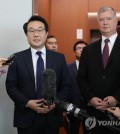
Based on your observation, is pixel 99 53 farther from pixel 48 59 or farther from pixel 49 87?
pixel 49 87

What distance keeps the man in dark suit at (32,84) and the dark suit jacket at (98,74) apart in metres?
0.20

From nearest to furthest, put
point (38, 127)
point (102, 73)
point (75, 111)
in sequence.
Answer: point (75, 111) → point (38, 127) → point (102, 73)

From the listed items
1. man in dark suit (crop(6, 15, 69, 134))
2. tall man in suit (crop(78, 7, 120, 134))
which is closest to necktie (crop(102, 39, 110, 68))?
tall man in suit (crop(78, 7, 120, 134))

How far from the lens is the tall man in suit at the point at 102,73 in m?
2.04

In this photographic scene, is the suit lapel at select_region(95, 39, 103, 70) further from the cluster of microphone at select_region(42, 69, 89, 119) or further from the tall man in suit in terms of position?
the cluster of microphone at select_region(42, 69, 89, 119)

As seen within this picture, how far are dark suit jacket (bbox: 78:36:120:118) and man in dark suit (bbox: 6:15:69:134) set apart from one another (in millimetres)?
197

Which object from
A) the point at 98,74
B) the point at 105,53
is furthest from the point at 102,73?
the point at 105,53

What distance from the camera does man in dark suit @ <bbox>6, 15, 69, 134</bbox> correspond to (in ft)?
6.34

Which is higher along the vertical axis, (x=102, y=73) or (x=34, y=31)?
(x=34, y=31)

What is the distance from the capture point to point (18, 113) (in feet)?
6.49

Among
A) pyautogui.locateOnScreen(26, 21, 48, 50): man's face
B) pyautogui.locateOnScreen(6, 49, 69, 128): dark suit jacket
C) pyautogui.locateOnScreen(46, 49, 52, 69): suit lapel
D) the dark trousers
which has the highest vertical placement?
pyautogui.locateOnScreen(26, 21, 48, 50): man's face

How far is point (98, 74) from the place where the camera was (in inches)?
82.4

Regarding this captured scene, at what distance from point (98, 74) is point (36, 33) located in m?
0.55

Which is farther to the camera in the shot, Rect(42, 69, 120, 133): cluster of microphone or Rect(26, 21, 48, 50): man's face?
Rect(26, 21, 48, 50): man's face
